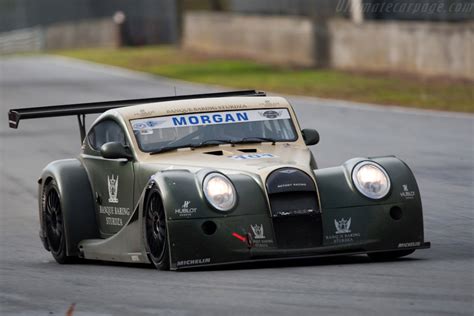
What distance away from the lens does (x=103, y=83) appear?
125 feet

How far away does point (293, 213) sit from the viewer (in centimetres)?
970

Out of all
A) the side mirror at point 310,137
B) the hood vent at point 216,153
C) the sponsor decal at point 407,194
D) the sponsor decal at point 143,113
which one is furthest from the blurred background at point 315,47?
the sponsor decal at point 407,194

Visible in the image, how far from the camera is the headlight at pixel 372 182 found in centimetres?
998

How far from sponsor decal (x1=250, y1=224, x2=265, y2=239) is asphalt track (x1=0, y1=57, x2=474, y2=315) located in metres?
0.25

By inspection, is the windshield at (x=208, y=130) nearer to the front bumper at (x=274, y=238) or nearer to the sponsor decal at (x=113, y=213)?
the sponsor decal at (x=113, y=213)

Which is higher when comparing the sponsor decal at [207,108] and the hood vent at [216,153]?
the sponsor decal at [207,108]

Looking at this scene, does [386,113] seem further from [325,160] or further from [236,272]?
[236,272]

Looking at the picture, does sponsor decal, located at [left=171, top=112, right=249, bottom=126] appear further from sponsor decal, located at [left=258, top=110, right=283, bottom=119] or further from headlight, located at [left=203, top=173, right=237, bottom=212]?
headlight, located at [left=203, top=173, right=237, bottom=212]

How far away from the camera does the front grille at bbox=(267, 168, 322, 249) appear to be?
31.8 ft

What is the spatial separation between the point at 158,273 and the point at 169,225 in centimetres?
38

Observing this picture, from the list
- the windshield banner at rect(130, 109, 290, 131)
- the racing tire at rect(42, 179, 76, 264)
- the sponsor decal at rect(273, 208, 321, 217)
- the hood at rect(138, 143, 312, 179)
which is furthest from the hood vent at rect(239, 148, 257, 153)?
the racing tire at rect(42, 179, 76, 264)

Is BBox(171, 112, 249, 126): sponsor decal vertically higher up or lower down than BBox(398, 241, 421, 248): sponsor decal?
higher up

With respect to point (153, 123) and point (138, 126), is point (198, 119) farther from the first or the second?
point (138, 126)

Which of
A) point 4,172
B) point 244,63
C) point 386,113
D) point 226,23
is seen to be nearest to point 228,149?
point 4,172
